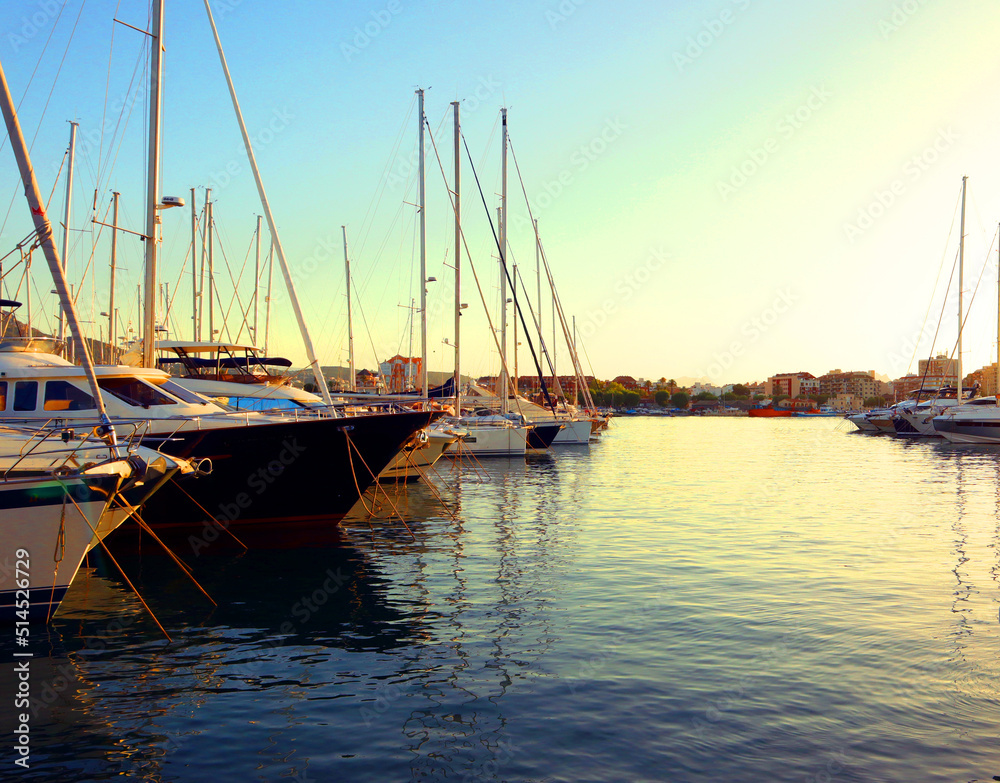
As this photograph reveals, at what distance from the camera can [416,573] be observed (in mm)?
13508

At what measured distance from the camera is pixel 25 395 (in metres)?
14.9

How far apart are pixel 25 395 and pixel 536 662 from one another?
1171 cm

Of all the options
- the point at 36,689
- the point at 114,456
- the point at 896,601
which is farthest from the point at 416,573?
the point at 896,601

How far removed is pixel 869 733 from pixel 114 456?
8960 mm

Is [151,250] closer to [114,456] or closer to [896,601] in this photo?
[114,456]

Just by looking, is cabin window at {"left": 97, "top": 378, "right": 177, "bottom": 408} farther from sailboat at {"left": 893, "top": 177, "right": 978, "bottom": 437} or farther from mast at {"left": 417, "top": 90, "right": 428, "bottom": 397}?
sailboat at {"left": 893, "top": 177, "right": 978, "bottom": 437}

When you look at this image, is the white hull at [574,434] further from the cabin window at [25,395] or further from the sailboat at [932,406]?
the cabin window at [25,395]

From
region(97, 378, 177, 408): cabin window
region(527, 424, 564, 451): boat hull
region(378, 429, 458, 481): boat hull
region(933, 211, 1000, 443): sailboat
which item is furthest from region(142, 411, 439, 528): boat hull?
region(933, 211, 1000, 443): sailboat

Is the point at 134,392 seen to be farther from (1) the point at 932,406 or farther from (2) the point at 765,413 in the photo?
(2) the point at 765,413

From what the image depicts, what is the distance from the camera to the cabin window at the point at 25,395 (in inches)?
585

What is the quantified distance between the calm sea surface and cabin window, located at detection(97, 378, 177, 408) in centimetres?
300

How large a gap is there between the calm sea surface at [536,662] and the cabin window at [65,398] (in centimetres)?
310

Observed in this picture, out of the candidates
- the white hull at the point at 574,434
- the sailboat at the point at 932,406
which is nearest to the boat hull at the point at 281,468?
the white hull at the point at 574,434

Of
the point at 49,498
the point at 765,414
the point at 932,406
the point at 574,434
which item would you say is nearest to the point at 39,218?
the point at 49,498
